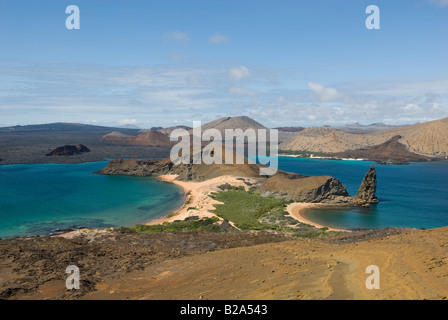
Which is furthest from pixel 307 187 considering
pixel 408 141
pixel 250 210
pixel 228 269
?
pixel 408 141

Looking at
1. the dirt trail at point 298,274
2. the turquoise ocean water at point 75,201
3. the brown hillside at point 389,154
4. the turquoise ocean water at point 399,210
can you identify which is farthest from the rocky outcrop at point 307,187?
the brown hillside at point 389,154

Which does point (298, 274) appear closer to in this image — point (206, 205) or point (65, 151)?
point (206, 205)

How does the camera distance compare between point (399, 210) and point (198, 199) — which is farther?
point (198, 199)

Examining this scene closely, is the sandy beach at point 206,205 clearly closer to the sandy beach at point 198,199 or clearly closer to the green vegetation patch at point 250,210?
the sandy beach at point 198,199
